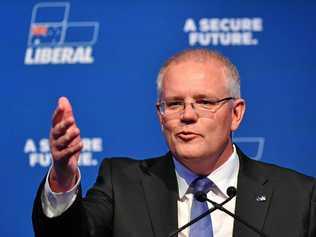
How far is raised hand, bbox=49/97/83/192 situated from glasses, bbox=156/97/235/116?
0.47 metres

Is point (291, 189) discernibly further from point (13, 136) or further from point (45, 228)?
point (13, 136)

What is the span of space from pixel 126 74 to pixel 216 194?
1.08m

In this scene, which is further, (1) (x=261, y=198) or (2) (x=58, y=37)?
(2) (x=58, y=37)

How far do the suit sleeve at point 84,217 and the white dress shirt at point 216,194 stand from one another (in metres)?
0.20

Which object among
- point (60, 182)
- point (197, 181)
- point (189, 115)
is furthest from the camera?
point (197, 181)

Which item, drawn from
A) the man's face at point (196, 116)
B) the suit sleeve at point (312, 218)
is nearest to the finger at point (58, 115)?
the man's face at point (196, 116)

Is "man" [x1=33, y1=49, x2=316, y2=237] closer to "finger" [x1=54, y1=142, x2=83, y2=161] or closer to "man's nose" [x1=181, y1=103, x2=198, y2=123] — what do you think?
"man's nose" [x1=181, y1=103, x2=198, y2=123]

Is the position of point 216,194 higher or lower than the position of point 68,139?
lower

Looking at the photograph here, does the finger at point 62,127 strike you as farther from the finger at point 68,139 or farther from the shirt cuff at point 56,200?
the shirt cuff at point 56,200

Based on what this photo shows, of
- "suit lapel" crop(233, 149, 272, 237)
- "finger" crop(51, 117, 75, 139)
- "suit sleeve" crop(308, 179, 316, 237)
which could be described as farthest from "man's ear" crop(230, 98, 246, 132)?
"finger" crop(51, 117, 75, 139)

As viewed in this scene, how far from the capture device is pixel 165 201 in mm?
2014

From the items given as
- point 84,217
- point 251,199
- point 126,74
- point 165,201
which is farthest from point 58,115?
point 126,74

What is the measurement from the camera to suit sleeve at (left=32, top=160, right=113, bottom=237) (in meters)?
1.63

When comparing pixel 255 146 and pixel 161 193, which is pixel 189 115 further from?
pixel 255 146
